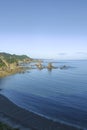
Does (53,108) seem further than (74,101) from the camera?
No

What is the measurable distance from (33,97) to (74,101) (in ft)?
52.3

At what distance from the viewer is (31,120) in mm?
51031

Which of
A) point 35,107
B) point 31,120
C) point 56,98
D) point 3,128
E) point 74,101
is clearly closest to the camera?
point 3,128

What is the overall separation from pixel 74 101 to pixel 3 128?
119 ft

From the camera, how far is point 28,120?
5097cm

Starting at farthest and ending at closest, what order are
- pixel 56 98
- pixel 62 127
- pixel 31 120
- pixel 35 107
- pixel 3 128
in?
pixel 56 98, pixel 35 107, pixel 31 120, pixel 62 127, pixel 3 128

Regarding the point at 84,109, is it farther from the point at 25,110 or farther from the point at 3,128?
the point at 3,128

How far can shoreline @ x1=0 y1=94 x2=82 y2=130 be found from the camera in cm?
4619

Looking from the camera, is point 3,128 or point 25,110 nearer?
point 3,128

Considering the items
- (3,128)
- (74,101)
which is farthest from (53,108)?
(3,128)

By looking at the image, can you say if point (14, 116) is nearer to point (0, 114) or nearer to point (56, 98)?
point (0, 114)

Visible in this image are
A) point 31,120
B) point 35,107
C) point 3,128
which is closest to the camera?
point 3,128

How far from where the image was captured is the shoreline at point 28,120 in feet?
152

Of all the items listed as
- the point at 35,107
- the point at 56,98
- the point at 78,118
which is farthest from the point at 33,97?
the point at 78,118
